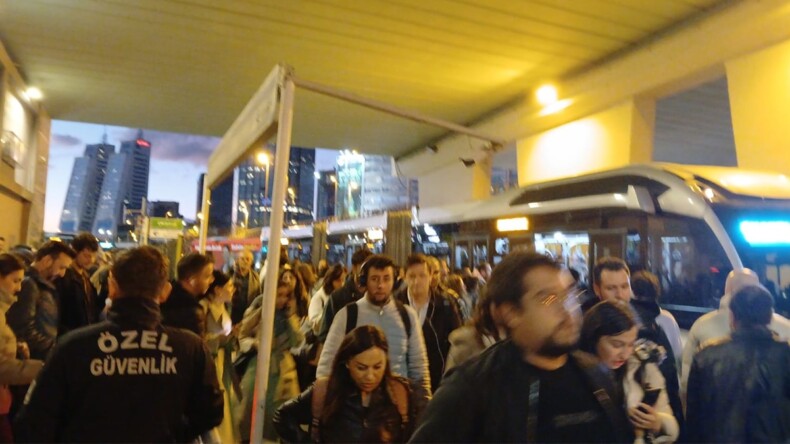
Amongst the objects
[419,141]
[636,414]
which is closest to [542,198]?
[636,414]

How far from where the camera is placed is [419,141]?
1756cm

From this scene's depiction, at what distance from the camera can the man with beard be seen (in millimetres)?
1601

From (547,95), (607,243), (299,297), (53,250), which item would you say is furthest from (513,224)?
(53,250)

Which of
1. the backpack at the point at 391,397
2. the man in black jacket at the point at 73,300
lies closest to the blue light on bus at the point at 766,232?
the backpack at the point at 391,397

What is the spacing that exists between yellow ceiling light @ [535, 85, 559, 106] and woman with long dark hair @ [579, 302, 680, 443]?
9.71 metres

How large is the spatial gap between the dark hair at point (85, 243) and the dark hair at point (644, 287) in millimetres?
6028

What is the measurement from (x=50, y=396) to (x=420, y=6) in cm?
763

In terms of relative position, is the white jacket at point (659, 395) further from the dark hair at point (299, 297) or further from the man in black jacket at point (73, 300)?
the man in black jacket at point (73, 300)

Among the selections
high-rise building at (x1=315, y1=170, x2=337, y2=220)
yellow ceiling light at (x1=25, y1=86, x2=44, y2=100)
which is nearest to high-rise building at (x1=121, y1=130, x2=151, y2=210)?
high-rise building at (x1=315, y1=170, x2=337, y2=220)

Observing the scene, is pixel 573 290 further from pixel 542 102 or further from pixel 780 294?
pixel 542 102

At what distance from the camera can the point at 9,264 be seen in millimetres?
3898

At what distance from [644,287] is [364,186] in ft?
123

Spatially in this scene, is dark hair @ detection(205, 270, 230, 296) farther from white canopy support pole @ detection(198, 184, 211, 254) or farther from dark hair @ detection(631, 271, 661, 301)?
dark hair @ detection(631, 271, 661, 301)

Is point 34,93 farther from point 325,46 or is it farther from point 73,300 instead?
point 73,300
